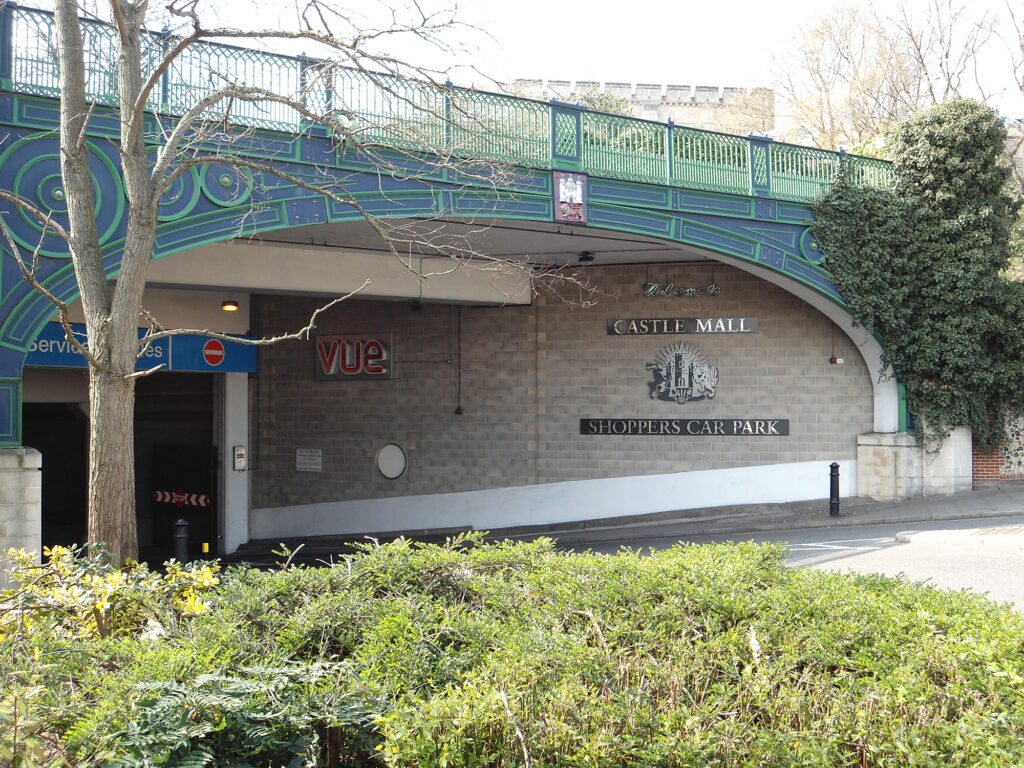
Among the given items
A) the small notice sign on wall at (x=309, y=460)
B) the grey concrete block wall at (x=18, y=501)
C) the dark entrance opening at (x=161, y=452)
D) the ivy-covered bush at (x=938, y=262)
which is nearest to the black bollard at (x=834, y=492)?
the ivy-covered bush at (x=938, y=262)

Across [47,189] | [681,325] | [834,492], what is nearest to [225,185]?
[47,189]

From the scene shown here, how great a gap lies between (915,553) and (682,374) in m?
6.50

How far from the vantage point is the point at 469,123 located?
13258mm

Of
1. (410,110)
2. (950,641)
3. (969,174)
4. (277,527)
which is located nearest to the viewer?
(950,641)

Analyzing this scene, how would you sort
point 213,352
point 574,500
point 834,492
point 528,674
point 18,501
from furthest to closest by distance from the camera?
1. point 574,500
2. point 213,352
3. point 834,492
4. point 18,501
5. point 528,674

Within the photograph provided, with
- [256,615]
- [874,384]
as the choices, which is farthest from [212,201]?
[874,384]

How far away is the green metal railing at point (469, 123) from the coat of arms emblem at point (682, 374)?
323 cm

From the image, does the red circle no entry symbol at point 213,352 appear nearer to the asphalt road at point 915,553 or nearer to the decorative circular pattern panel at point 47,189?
the decorative circular pattern panel at point 47,189

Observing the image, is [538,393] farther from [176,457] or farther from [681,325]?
[176,457]

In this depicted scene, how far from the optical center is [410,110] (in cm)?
1299

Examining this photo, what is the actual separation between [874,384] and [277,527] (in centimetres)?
1280

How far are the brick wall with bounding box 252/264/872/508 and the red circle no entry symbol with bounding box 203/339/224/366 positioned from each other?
3.40 meters

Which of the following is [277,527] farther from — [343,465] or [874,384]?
[874,384]

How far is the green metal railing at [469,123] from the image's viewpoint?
33.8 ft
